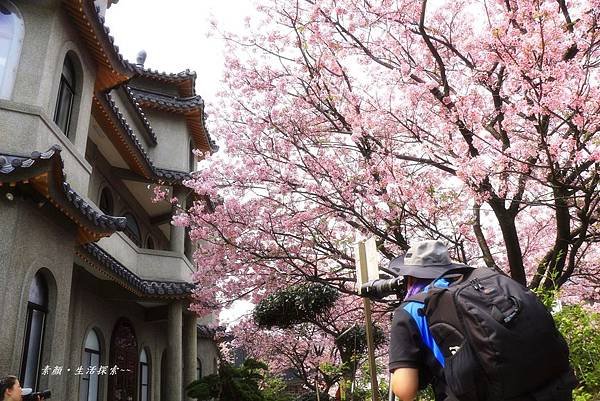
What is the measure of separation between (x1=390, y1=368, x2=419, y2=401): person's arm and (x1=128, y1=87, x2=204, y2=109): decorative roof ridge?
1302cm

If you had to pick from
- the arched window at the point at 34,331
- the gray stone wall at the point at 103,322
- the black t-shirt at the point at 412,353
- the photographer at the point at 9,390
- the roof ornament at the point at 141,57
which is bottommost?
the black t-shirt at the point at 412,353

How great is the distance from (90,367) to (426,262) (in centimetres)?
934

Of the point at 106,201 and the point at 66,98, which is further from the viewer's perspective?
the point at 106,201

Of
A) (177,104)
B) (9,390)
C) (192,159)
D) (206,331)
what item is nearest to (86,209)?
(9,390)

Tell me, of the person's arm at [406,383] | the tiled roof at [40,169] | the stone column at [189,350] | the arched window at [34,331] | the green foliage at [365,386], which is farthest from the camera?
the green foliage at [365,386]

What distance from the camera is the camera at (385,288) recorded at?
2.29m

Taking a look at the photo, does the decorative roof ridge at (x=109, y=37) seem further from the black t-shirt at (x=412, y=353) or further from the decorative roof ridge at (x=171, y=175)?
the black t-shirt at (x=412, y=353)

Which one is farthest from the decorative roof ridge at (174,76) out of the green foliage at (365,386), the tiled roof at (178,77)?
the green foliage at (365,386)

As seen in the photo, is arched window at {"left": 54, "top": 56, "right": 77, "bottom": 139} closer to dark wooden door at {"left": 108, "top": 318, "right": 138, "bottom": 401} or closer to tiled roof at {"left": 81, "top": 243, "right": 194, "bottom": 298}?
tiled roof at {"left": 81, "top": 243, "right": 194, "bottom": 298}

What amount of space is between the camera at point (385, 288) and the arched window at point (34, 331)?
5.11 metres

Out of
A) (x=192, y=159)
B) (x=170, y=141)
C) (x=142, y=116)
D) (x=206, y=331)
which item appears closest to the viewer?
(x=142, y=116)

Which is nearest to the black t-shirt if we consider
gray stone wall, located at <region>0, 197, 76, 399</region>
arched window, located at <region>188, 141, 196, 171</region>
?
gray stone wall, located at <region>0, 197, 76, 399</region>

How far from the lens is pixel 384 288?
93.6 inches

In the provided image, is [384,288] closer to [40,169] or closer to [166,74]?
[40,169]
